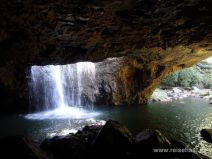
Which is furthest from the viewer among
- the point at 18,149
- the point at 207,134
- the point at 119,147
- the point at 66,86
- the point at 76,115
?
the point at 66,86

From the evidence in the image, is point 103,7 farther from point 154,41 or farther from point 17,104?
point 17,104

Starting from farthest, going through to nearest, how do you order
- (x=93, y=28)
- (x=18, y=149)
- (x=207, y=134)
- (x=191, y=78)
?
(x=191, y=78) < (x=207, y=134) < (x=93, y=28) < (x=18, y=149)

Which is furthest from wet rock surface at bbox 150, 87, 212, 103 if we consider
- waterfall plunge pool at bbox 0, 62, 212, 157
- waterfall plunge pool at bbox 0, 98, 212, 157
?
waterfall plunge pool at bbox 0, 98, 212, 157

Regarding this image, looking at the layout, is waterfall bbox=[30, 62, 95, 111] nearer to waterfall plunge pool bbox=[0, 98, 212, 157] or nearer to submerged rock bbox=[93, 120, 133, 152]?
waterfall plunge pool bbox=[0, 98, 212, 157]

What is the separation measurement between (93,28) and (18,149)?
507 centimetres

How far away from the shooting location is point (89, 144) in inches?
387

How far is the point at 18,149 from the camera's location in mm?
6941

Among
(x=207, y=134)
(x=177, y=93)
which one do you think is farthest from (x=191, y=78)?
(x=207, y=134)

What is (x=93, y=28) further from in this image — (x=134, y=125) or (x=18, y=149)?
(x=134, y=125)

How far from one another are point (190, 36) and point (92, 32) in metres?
4.43

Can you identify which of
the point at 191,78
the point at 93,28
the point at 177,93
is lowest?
the point at 177,93

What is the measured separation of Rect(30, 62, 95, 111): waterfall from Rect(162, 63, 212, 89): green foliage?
14555 millimetres

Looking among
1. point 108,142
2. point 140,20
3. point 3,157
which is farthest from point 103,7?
point 3,157

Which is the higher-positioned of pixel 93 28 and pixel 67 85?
pixel 93 28
